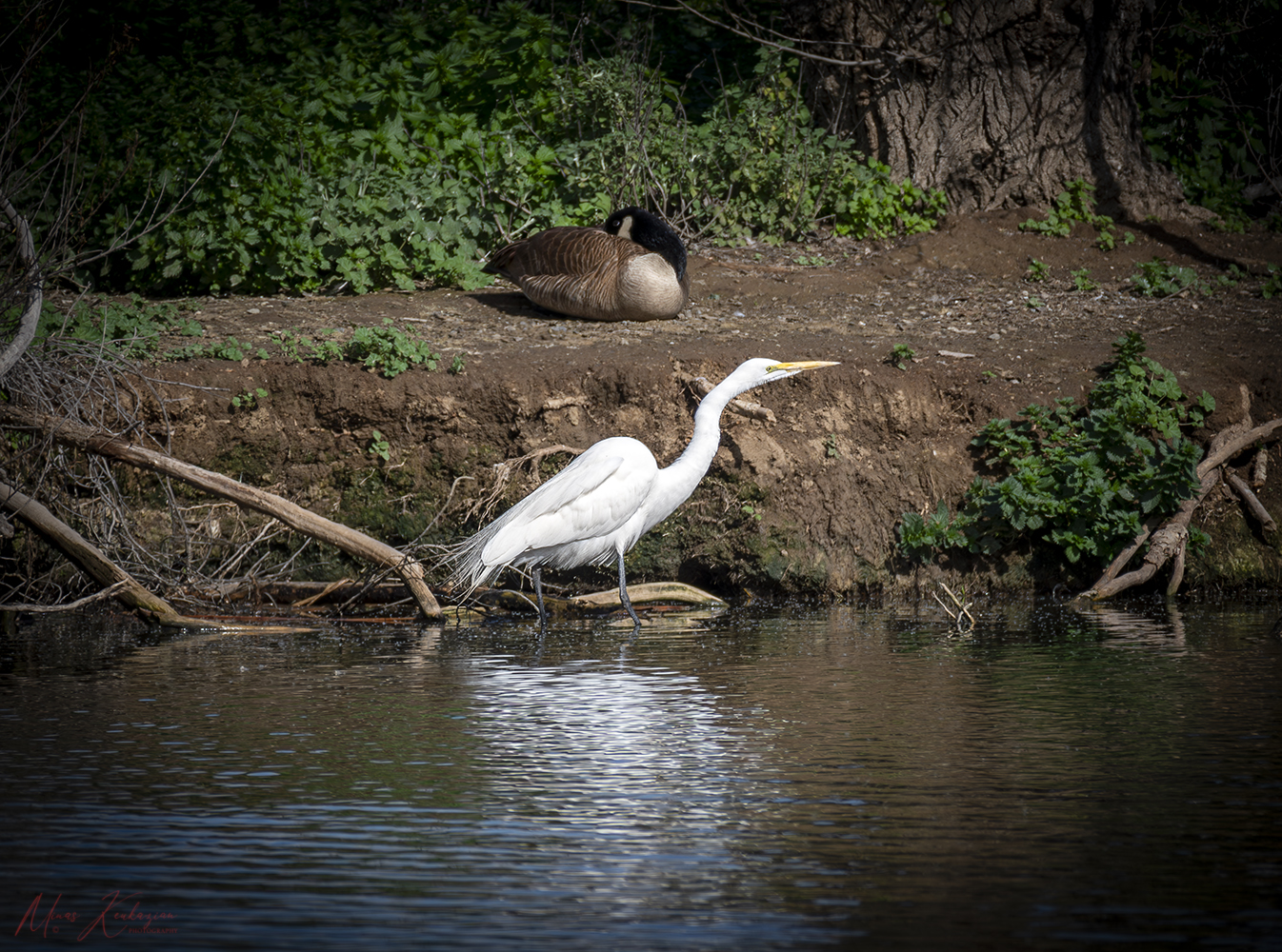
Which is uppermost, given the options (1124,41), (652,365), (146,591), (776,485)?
(1124,41)

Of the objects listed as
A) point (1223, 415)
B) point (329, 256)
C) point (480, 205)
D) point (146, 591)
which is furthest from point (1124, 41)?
point (146, 591)

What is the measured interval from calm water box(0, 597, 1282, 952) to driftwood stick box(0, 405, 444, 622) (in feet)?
3.48

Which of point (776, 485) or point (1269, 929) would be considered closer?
point (1269, 929)

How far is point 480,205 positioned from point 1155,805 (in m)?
9.78

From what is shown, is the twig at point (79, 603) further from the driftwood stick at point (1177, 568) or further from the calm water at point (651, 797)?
the driftwood stick at point (1177, 568)

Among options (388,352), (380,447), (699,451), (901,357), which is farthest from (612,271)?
(699,451)

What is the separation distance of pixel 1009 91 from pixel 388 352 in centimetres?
719

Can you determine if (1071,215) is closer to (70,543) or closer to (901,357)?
(901,357)

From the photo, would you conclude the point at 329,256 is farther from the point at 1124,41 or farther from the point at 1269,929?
the point at 1269,929

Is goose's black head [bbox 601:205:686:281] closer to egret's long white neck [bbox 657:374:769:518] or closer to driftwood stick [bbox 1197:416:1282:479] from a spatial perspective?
egret's long white neck [bbox 657:374:769:518]

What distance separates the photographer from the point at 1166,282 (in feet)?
37.4

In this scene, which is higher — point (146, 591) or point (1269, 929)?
point (146, 591)

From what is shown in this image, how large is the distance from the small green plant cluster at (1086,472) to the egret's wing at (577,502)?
2085mm

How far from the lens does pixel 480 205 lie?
41.3 feet
